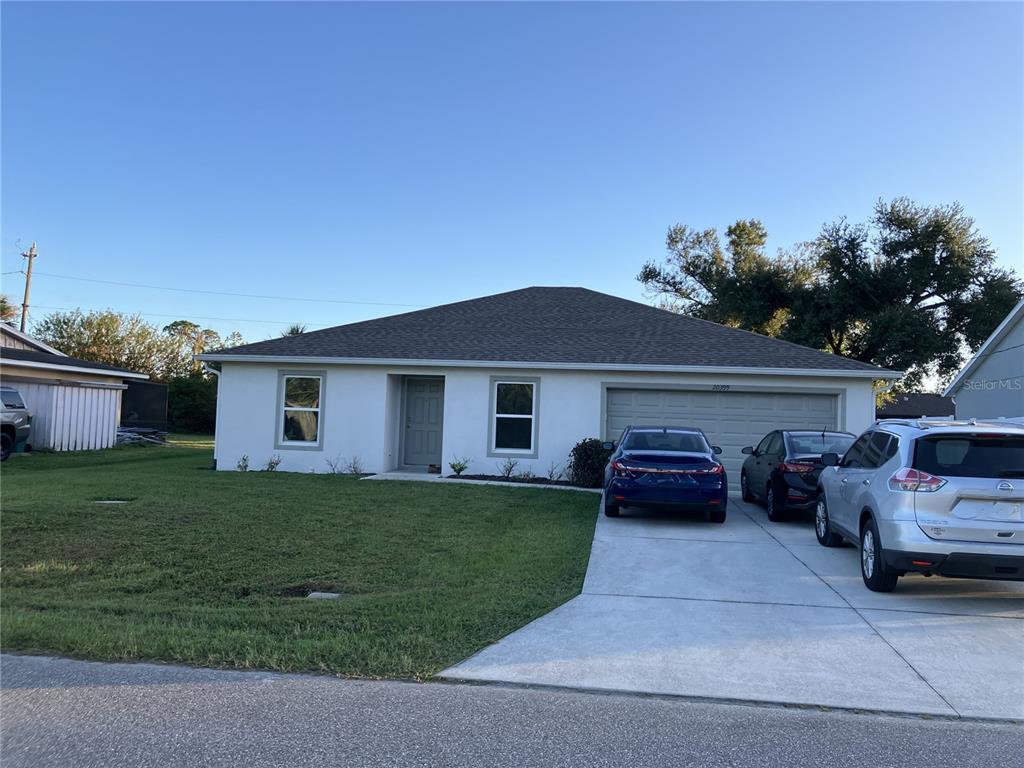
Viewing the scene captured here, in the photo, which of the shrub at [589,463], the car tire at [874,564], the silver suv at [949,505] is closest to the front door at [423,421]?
the shrub at [589,463]

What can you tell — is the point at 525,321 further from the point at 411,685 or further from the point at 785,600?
the point at 411,685

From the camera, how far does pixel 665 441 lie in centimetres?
1166

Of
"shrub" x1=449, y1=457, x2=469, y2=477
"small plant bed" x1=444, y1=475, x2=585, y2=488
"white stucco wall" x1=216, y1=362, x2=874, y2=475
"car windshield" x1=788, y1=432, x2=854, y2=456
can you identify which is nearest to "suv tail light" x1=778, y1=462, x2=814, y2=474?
"car windshield" x1=788, y1=432, x2=854, y2=456

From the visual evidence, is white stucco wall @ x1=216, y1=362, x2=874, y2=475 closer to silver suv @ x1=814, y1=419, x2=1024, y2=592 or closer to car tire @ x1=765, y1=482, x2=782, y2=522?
car tire @ x1=765, y1=482, x2=782, y2=522

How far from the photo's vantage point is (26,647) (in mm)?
5160

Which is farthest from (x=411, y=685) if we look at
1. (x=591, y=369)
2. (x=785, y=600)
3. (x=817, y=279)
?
(x=817, y=279)

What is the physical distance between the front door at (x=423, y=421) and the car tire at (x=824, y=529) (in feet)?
30.8

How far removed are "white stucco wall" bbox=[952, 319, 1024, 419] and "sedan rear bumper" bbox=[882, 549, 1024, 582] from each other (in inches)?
556

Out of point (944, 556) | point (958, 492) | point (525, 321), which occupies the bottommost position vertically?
point (944, 556)

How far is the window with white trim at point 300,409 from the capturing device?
53.8ft

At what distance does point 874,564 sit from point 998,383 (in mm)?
16010

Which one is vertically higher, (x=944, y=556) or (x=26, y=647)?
(x=944, y=556)

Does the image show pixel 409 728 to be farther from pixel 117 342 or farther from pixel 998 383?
pixel 117 342

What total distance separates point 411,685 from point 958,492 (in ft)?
16.7
